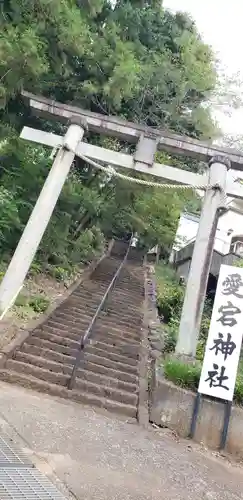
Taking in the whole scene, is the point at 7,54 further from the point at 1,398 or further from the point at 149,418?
the point at 149,418

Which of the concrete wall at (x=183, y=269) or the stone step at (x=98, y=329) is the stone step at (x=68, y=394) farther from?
the concrete wall at (x=183, y=269)

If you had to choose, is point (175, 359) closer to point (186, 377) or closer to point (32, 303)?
point (186, 377)

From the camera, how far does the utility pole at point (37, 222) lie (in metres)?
8.09

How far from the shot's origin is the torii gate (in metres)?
A: 7.96

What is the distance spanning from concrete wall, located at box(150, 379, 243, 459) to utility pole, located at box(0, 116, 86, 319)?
11.2 ft

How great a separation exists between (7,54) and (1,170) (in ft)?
10.4

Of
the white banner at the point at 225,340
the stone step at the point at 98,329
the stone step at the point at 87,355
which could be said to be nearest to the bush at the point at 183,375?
the white banner at the point at 225,340

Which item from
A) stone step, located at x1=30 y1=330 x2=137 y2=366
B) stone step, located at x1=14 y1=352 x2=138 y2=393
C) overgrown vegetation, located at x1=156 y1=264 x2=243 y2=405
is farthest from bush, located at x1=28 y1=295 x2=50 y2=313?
overgrown vegetation, located at x1=156 y1=264 x2=243 y2=405

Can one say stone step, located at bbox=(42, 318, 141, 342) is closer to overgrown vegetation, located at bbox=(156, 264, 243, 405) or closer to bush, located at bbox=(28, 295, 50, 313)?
bush, located at bbox=(28, 295, 50, 313)

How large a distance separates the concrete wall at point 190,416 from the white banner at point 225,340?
257 millimetres

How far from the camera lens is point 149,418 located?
6289mm

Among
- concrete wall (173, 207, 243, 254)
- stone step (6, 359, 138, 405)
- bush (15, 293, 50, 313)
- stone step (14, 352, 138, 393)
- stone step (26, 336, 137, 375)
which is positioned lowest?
stone step (6, 359, 138, 405)

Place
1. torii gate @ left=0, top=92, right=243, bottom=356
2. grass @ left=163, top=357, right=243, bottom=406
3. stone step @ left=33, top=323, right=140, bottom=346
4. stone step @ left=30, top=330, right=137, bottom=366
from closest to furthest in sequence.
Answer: grass @ left=163, top=357, right=243, bottom=406 < torii gate @ left=0, top=92, right=243, bottom=356 < stone step @ left=30, top=330, right=137, bottom=366 < stone step @ left=33, top=323, right=140, bottom=346

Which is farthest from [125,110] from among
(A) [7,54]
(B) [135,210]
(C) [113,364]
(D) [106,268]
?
(C) [113,364]
